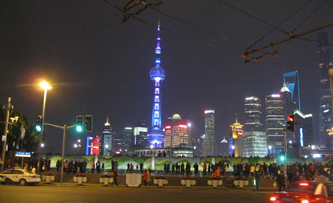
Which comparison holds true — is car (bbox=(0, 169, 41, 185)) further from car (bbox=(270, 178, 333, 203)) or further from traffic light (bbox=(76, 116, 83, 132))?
car (bbox=(270, 178, 333, 203))

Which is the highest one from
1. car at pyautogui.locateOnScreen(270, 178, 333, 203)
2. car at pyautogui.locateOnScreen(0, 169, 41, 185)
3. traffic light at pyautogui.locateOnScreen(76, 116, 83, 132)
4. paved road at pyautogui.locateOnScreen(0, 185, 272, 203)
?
traffic light at pyautogui.locateOnScreen(76, 116, 83, 132)

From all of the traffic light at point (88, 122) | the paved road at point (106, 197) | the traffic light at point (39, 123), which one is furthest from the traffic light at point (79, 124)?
the paved road at point (106, 197)

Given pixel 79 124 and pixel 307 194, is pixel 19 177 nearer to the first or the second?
pixel 79 124

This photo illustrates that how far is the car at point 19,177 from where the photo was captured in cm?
2430

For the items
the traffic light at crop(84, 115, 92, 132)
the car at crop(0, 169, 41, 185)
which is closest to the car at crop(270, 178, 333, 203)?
the traffic light at crop(84, 115, 92, 132)

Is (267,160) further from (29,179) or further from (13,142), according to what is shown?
(13,142)

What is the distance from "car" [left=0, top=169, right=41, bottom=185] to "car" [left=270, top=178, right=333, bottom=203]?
19.7 meters

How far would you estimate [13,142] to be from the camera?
54031 mm

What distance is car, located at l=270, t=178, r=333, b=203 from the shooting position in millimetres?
10672

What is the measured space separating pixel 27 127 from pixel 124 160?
26328 mm

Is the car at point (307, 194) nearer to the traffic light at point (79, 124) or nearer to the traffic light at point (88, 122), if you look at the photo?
the traffic light at point (88, 122)

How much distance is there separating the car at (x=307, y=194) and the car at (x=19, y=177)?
64.5 ft

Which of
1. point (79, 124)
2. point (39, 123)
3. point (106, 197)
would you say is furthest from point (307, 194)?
point (39, 123)

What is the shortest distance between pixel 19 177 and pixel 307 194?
2143 centimetres
